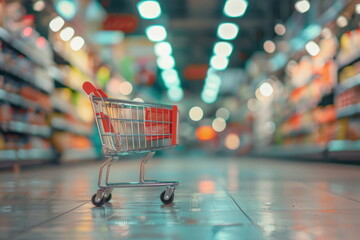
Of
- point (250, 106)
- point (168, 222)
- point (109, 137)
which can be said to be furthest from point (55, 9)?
point (250, 106)

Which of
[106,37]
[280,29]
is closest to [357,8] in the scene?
[280,29]

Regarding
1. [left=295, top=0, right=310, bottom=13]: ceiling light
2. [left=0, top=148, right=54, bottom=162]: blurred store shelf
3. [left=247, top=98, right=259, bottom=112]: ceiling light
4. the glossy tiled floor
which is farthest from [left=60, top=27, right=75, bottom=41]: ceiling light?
[left=247, top=98, right=259, bottom=112]: ceiling light

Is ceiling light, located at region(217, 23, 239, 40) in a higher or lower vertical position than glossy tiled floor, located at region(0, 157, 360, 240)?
higher

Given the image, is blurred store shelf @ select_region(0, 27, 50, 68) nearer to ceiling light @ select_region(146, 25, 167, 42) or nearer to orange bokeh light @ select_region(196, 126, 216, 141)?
ceiling light @ select_region(146, 25, 167, 42)

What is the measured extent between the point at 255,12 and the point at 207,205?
1453 cm

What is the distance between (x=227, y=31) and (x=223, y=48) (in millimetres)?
2836

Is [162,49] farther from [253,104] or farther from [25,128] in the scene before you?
[25,128]

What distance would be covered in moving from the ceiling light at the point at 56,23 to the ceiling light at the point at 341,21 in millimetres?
5664

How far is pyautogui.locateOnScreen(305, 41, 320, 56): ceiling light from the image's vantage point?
1176cm

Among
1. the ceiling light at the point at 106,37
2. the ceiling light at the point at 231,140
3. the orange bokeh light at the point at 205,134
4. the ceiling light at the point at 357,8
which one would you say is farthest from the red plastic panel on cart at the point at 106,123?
the orange bokeh light at the point at 205,134

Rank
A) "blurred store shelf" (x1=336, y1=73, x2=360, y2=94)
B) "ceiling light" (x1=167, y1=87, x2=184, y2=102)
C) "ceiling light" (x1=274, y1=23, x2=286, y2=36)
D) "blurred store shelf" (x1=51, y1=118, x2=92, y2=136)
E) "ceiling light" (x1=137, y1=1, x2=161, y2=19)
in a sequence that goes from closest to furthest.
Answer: "blurred store shelf" (x1=336, y1=73, x2=360, y2=94), "blurred store shelf" (x1=51, y1=118, x2=92, y2=136), "ceiling light" (x1=137, y1=1, x2=161, y2=19), "ceiling light" (x1=274, y1=23, x2=286, y2=36), "ceiling light" (x1=167, y1=87, x2=184, y2=102)

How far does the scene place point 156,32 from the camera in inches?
687

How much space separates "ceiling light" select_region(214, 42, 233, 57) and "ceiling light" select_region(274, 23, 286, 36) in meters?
3.00

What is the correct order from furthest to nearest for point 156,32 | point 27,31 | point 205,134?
point 205,134, point 156,32, point 27,31
